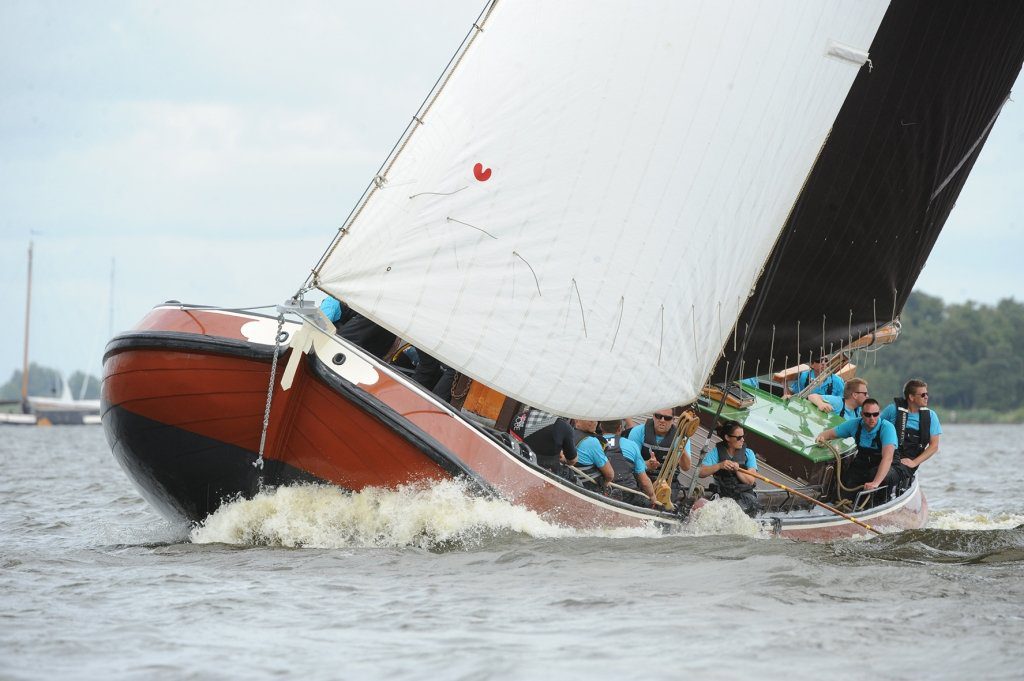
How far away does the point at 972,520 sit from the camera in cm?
1477

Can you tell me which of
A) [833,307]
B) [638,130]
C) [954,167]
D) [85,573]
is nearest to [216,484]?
[85,573]

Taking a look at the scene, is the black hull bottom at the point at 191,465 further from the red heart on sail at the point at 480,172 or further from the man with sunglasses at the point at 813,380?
the man with sunglasses at the point at 813,380

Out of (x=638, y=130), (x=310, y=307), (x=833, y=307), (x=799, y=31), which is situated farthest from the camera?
(x=833, y=307)

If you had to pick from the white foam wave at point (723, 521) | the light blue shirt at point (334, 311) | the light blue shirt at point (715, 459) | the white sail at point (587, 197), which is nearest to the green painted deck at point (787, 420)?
the light blue shirt at point (715, 459)

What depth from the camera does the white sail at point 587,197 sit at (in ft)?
31.7

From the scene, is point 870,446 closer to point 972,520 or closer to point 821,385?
point 821,385

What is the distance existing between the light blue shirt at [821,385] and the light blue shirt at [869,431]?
65.5 inches

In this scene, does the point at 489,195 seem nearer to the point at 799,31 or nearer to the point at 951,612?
the point at 799,31

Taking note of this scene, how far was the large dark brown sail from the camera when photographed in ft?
40.1

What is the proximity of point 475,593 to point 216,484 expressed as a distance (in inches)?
108

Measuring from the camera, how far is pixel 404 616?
23.6 feet

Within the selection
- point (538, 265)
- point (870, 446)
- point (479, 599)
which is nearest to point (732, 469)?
point (870, 446)

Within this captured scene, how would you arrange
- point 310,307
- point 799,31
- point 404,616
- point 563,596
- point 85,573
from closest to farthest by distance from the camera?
point 404,616, point 563,596, point 85,573, point 310,307, point 799,31

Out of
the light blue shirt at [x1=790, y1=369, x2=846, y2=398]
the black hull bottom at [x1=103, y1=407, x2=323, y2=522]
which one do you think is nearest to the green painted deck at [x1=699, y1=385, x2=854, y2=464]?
the light blue shirt at [x1=790, y1=369, x2=846, y2=398]
